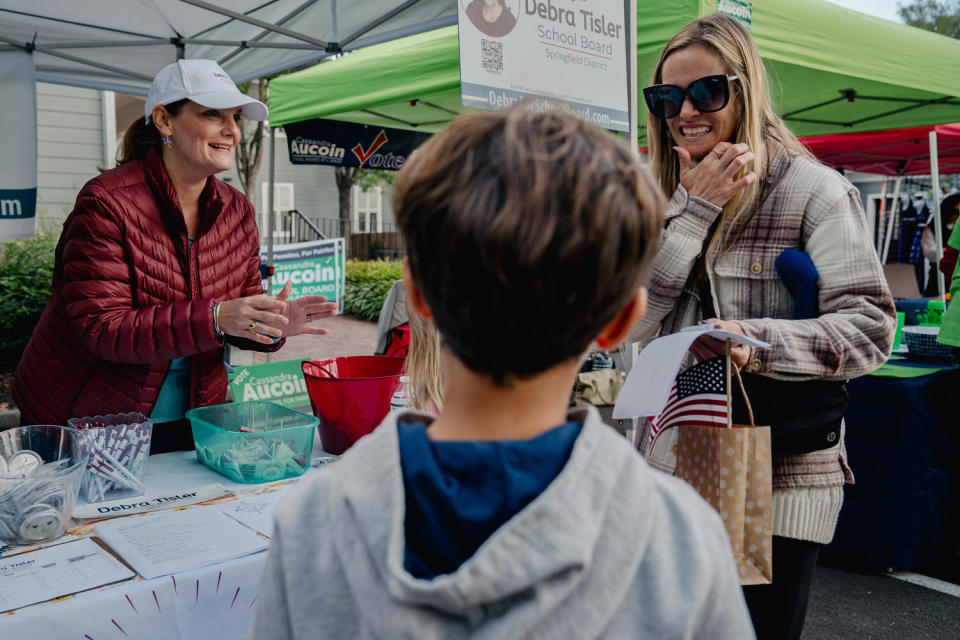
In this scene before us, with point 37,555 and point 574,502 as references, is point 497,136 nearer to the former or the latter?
point 574,502

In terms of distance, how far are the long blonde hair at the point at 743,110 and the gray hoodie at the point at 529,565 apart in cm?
105

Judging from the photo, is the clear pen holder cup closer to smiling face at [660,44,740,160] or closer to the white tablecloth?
the white tablecloth

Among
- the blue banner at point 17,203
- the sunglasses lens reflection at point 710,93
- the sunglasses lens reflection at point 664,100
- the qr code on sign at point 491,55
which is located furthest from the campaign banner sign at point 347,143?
the sunglasses lens reflection at point 710,93

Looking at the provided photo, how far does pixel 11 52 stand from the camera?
4.21 m

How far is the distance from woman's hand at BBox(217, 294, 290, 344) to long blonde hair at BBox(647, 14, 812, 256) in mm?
1157

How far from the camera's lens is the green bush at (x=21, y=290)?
575cm

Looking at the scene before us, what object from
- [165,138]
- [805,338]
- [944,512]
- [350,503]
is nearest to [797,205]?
[805,338]

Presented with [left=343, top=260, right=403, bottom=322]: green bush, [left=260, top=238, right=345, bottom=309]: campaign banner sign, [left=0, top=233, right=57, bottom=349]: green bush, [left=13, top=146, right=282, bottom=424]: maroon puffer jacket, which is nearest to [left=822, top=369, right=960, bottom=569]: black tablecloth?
[left=13, top=146, right=282, bottom=424]: maroon puffer jacket

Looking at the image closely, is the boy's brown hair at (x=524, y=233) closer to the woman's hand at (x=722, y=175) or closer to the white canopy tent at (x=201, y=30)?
the woman's hand at (x=722, y=175)

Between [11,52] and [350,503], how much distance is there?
15.6 feet

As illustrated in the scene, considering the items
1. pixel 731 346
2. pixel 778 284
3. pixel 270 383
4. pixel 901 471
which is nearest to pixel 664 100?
pixel 778 284

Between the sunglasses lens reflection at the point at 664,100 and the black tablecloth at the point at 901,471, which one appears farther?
the black tablecloth at the point at 901,471

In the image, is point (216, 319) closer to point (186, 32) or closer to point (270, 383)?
point (270, 383)

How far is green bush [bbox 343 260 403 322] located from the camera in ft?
42.8
